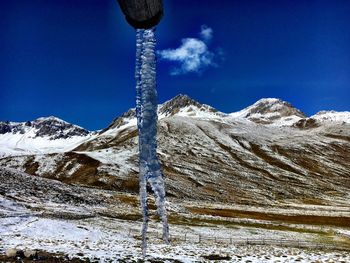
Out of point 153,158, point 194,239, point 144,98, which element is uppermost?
point 144,98

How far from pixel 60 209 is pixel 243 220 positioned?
3526 cm

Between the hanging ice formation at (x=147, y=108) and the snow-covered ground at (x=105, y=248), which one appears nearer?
the hanging ice formation at (x=147, y=108)

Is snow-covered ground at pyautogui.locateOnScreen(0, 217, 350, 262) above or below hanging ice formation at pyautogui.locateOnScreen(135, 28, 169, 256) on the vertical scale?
below

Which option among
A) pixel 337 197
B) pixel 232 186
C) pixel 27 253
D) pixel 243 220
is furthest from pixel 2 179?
pixel 337 197

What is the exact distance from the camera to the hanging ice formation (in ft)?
13.0

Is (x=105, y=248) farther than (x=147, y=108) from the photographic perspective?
Yes

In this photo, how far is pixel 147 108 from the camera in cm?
412

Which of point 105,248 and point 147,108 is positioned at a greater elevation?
point 147,108

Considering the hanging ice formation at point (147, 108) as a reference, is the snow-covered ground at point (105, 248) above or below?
below

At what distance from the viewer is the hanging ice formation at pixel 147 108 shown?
397 cm

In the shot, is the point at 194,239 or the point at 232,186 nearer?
the point at 194,239

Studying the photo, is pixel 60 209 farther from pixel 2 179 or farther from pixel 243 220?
pixel 243 220

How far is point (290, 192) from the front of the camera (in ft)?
556

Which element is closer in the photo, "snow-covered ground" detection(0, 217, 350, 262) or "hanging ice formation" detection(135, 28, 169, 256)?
"hanging ice formation" detection(135, 28, 169, 256)
